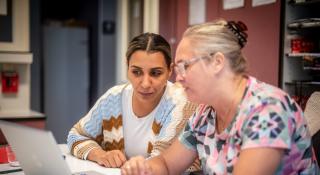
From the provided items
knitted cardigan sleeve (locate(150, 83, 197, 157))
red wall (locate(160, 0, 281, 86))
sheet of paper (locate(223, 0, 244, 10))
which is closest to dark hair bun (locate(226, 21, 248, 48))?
knitted cardigan sleeve (locate(150, 83, 197, 157))

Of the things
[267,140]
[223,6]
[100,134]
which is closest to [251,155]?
[267,140]

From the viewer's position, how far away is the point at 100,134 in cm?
185

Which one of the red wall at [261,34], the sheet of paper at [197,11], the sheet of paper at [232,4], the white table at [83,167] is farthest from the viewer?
the sheet of paper at [197,11]

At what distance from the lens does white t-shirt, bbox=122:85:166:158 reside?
1740 millimetres

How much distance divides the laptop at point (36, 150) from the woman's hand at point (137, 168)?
0.78ft

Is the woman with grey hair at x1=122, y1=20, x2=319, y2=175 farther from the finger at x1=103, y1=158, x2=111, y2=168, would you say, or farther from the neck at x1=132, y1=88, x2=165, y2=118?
the neck at x1=132, y1=88, x2=165, y2=118

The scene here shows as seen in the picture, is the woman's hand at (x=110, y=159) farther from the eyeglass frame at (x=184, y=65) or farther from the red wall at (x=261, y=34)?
the red wall at (x=261, y=34)

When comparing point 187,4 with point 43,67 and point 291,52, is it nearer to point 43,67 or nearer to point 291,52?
point 291,52

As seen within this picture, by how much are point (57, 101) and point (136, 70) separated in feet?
10.5

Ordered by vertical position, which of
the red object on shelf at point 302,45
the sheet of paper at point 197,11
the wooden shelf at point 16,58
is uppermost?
the sheet of paper at point 197,11

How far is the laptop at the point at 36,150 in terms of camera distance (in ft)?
3.50

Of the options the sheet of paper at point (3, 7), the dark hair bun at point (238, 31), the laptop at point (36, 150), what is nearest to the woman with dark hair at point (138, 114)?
the laptop at point (36, 150)

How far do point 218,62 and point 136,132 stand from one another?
720mm

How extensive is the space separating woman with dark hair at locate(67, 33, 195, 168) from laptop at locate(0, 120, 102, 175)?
399mm
